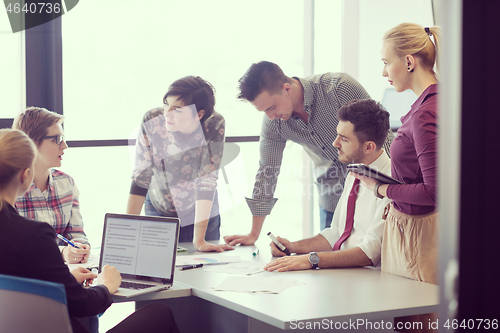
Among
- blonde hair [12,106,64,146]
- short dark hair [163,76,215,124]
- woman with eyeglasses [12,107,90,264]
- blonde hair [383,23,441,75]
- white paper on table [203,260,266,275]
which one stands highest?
blonde hair [383,23,441,75]

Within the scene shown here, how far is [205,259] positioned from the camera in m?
2.10

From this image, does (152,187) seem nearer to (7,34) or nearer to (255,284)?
(255,284)

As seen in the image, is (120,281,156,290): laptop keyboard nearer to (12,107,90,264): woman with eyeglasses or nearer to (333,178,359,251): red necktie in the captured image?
(12,107,90,264): woman with eyeglasses

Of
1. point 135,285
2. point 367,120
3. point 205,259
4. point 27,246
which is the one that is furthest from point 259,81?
point 27,246

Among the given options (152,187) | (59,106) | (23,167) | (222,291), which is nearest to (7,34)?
(59,106)

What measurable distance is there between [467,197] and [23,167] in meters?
1.23

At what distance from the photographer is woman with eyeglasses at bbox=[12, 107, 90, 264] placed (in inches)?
84.1

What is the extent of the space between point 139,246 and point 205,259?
0.41 m

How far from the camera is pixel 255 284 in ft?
5.39

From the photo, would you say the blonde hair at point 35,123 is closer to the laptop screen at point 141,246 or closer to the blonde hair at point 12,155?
the laptop screen at point 141,246

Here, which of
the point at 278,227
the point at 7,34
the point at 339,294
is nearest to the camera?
the point at 339,294

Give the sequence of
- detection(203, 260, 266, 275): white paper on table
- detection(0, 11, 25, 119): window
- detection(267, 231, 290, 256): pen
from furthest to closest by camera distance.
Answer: detection(0, 11, 25, 119): window, detection(267, 231, 290, 256): pen, detection(203, 260, 266, 275): white paper on table

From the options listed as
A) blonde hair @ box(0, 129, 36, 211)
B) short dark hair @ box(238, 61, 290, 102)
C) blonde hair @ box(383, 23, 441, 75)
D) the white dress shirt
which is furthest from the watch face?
blonde hair @ box(0, 129, 36, 211)

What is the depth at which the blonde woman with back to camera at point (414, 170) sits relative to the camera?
159cm
